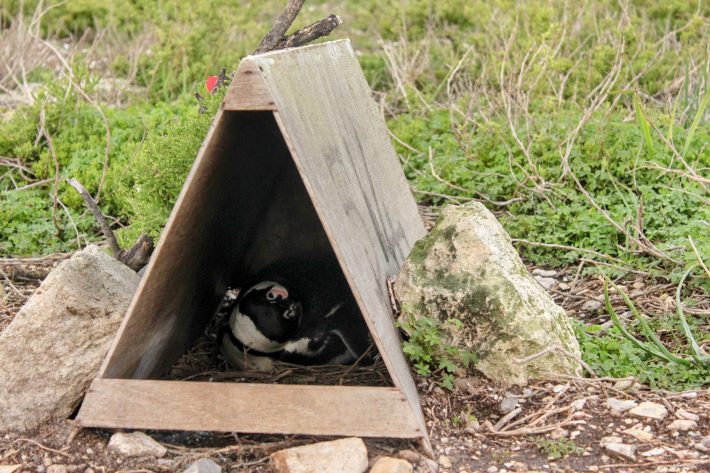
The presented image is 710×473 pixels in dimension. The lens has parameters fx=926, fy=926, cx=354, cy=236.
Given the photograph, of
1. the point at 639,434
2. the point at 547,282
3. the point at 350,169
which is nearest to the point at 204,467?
the point at 350,169

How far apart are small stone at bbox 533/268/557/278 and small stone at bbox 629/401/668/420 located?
1.43m

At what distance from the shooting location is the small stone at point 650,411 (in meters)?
2.91

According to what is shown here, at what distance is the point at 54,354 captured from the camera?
3031 millimetres

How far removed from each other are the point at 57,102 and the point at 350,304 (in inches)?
98.4

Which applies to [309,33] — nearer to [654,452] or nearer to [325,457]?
[325,457]

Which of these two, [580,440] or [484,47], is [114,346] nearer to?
[580,440]

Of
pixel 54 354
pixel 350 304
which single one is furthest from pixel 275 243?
pixel 54 354

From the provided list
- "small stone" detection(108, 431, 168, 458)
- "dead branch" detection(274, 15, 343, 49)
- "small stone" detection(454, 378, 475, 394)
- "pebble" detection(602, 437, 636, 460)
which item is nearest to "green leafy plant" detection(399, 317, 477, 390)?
"small stone" detection(454, 378, 475, 394)

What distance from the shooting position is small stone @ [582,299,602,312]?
3982mm

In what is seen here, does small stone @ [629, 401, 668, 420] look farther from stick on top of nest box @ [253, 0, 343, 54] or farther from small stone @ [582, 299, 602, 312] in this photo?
stick on top of nest box @ [253, 0, 343, 54]

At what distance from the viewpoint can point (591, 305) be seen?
402 cm

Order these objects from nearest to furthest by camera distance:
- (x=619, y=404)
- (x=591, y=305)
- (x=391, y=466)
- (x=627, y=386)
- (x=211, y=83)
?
(x=391, y=466), (x=619, y=404), (x=627, y=386), (x=211, y=83), (x=591, y=305)

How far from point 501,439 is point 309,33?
170cm

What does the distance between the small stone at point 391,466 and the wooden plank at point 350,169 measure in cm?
14
